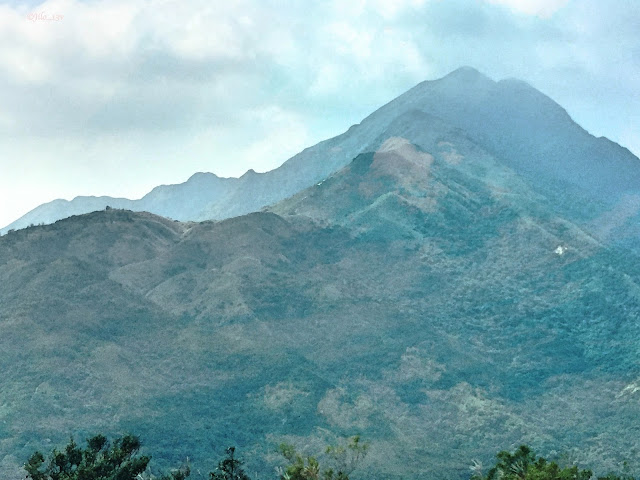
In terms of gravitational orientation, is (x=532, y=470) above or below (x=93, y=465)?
below

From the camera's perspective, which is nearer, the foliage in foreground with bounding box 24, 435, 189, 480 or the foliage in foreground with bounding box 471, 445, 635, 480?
the foliage in foreground with bounding box 24, 435, 189, 480

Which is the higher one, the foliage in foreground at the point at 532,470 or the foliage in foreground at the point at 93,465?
the foliage in foreground at the point at 93,465

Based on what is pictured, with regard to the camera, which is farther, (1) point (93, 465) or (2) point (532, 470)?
(2) point (532, 470)

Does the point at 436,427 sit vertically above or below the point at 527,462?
below

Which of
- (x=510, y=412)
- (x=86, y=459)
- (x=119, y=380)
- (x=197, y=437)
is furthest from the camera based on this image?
(x=510, y=412)

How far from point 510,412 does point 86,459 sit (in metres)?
148

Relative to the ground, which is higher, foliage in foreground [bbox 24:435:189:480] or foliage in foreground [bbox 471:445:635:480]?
foliage in foreground [bbox 24:435:189:480]

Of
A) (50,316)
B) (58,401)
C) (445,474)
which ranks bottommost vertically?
(445,474)

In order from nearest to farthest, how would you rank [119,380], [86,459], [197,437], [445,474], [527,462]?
[86,459] → [527,462] → [445,474] → [197,437] → [119,380]

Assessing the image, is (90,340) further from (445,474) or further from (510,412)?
(510,412)

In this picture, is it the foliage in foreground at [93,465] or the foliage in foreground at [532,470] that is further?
the foliage in foreground at [532,470]

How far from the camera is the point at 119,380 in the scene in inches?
7126

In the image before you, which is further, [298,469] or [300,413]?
[300,413]

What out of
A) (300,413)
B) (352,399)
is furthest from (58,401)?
(352,399)
